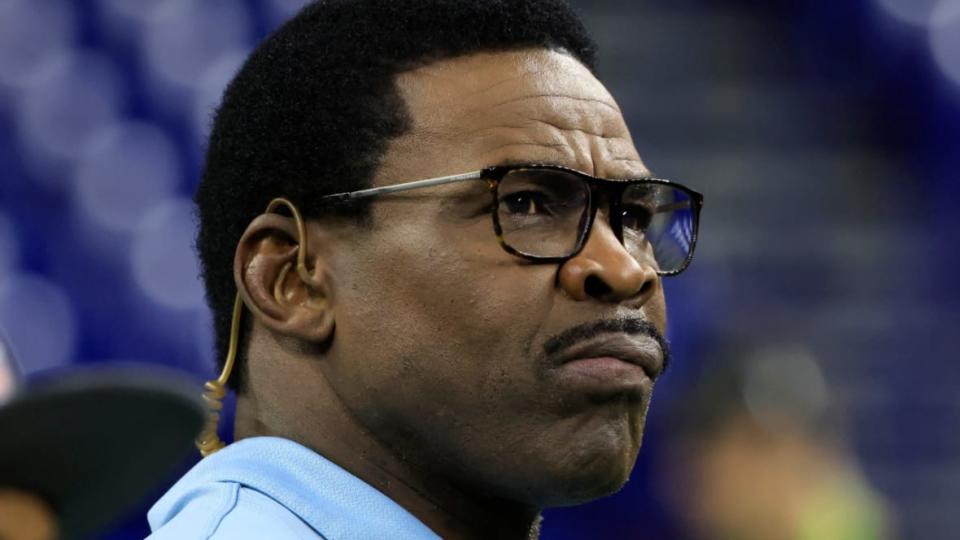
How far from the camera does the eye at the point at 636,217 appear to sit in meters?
2.24

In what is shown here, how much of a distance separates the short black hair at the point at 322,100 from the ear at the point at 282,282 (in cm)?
5

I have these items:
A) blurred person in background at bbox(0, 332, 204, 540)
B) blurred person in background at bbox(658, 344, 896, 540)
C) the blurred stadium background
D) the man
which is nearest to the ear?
the man

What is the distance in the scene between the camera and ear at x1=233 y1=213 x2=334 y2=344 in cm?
210

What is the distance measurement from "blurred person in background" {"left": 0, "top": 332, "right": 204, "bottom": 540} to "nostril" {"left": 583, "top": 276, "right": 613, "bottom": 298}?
803 mm

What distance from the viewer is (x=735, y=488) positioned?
4781mm

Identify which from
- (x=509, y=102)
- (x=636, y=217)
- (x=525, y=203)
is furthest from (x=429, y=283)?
(x=636, y=217)

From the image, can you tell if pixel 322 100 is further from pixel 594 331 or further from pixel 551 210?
pixel 594 331

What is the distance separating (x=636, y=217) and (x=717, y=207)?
477cm

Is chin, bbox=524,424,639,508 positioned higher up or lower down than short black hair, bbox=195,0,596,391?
lower down

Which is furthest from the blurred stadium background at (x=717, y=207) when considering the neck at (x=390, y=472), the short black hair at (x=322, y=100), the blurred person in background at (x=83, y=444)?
the neck at (x=390, y=472)

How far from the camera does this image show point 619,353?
2043 mm

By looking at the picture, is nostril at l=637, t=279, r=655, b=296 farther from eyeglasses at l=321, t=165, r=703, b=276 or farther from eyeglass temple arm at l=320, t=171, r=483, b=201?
eyeglass temple arm at l=320, t=171, r=483, b=201

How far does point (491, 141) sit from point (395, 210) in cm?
16

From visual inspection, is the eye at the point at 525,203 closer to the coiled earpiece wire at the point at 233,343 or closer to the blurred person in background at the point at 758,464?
the coiled earpiece wire at the point at 233,343
